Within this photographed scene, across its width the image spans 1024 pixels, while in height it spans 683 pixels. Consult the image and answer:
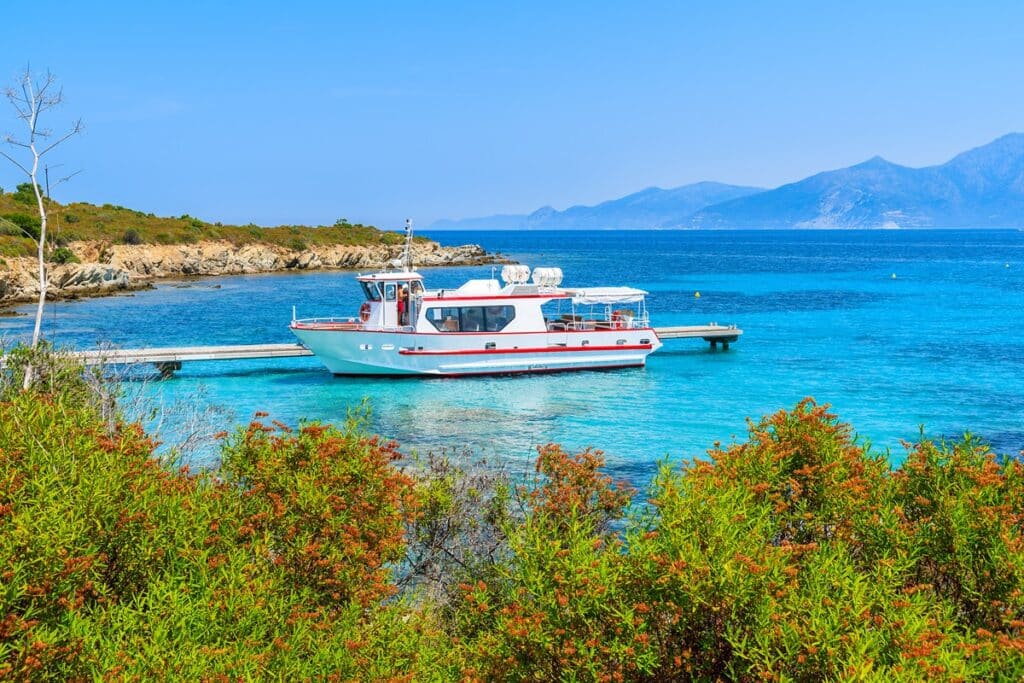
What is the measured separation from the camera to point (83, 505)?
582 centimetres

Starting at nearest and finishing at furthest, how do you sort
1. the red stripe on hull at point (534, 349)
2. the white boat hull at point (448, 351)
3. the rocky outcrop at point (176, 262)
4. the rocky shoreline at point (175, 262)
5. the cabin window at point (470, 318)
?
1. the white boat hull at point (448, 351)
2. the red stripe on hull at point (534, 349)
3. the cabin window at point (470, 318)
4. the rocky shoreline at point (175, 262)
5. the rocky outcrop at point (176, 262)

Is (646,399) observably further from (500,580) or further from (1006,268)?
(1006,268)

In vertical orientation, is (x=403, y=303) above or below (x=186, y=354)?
above

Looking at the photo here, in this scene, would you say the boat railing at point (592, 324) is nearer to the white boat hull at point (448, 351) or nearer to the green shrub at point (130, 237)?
the white boat hull at point (448, 351)

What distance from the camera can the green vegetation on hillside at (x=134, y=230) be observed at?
56.3 m

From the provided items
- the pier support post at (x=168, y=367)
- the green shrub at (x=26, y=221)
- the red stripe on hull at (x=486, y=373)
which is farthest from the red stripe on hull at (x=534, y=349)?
the green shrub at (x=26, y=221)

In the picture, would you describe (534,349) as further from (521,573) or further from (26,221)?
(26,221)

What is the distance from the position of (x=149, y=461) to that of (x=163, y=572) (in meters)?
1.20

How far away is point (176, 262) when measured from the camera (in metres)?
72.2

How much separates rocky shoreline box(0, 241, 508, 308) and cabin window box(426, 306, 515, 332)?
15.5 m

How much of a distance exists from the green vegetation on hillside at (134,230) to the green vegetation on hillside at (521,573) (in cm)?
5032

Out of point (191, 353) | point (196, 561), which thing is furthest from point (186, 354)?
point (196, 561)

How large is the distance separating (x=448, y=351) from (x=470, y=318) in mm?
1350

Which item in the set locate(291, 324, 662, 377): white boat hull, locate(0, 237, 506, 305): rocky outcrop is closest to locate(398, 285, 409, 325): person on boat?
locate(291, 324, 662, 377): white boat hull
